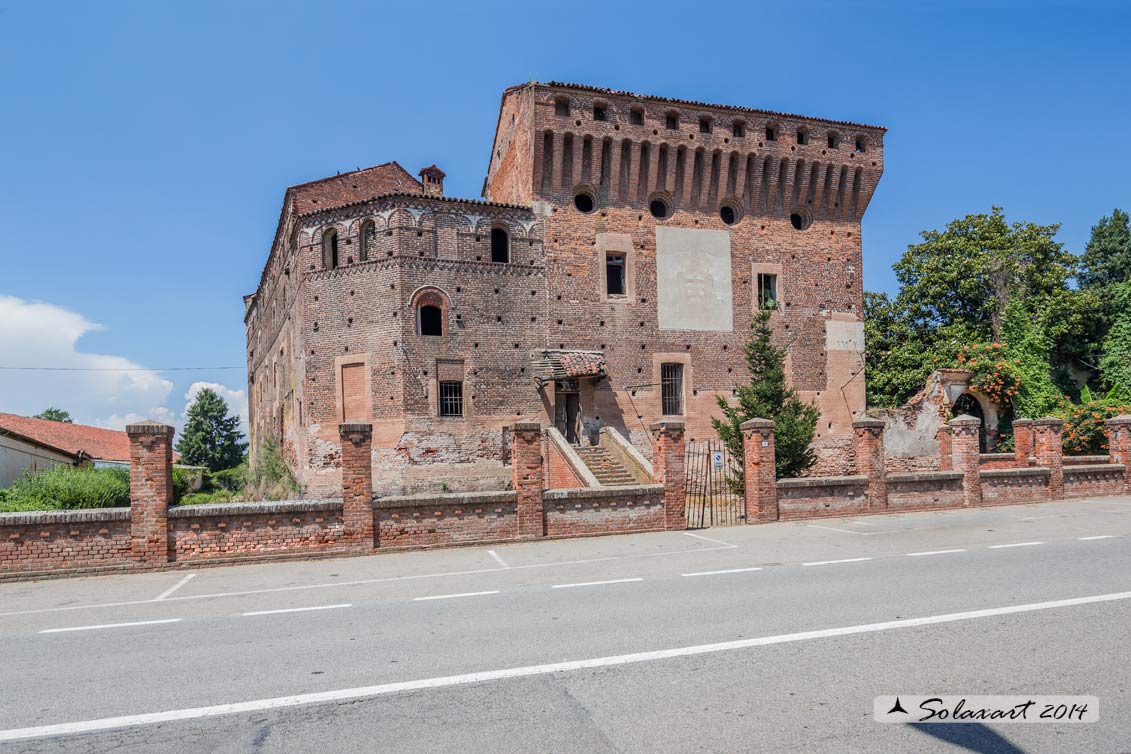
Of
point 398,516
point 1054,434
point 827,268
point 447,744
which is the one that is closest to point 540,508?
point 398,516

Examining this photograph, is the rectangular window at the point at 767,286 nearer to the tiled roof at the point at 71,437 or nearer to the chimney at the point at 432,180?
the chimney at the point at 432,180

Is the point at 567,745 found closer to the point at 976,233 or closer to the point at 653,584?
the point at 653,584

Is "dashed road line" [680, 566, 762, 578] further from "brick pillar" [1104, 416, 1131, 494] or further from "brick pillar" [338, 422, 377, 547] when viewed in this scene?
"brick pillar" [1104, 416, 1131, 494]

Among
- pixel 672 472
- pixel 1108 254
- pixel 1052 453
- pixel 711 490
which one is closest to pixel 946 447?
pixel 1052 453

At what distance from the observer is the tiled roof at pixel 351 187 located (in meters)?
27.2

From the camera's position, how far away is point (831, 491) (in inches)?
693

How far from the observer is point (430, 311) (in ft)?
81.4

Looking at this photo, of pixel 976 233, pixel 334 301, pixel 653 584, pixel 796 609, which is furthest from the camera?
pixel 976 233

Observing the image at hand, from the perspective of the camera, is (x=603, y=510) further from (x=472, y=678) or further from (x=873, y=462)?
(x=472, y=678)

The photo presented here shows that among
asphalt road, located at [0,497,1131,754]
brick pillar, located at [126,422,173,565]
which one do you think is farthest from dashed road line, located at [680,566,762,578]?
brick pillar, located at [126,422,173,565]

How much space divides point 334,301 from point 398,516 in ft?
42.0

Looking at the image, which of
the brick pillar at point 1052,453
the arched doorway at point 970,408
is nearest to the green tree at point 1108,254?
the arched doorway at point 970,408

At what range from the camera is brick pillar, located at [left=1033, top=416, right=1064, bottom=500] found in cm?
2038

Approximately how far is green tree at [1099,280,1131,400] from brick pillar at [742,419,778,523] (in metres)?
22.1
